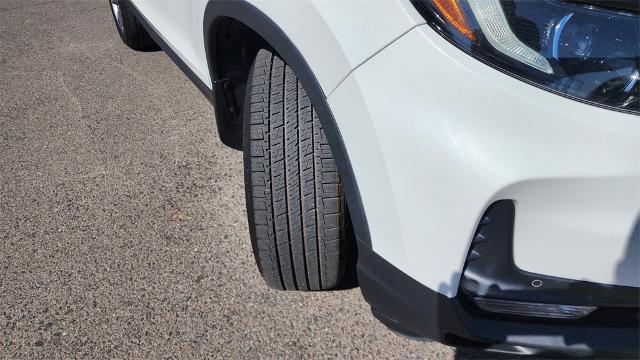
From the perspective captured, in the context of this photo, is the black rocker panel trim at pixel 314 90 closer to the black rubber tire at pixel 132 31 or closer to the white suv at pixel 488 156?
the white suv at pixel 488 156

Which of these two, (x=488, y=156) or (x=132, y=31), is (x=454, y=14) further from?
(x=132, y=31)

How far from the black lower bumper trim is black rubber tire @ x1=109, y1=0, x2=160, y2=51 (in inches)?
121

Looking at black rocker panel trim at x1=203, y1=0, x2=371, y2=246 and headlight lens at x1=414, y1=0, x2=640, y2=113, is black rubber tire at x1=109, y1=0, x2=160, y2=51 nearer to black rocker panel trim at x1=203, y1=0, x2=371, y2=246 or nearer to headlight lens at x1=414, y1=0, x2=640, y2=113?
black rocker panel trim at x1=203, y1=0, x2=371, y2=246

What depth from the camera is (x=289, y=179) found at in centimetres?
182

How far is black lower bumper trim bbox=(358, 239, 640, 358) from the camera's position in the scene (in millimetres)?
1418

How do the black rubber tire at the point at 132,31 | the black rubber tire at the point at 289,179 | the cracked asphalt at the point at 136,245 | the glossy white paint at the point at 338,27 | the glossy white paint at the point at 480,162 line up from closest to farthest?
the glossy white paint at the point at 480,162, the glossy white paint at the point at 338,27, the black rubber tire at the point at 289,179, the cracked asphalt at the point at 136,245, the black rubber tire at the point at 132,31

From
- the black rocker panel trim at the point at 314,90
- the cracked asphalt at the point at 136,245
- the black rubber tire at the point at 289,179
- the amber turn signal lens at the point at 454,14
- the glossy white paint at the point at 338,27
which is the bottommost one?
the cracked asphalt at the point at 136,245

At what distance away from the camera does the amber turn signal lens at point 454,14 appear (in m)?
1.30

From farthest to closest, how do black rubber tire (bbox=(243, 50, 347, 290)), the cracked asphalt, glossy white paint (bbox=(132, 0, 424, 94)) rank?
the cracked asphalt, black rubber tire (bbox=(243, 50, 347, 290)), glossy white paint (bbox=(132, 0, 424, 94))

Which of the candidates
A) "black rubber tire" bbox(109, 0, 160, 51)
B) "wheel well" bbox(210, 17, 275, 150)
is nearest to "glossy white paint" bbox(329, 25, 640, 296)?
"wheel well" bbox(210, 17, 275, 150)

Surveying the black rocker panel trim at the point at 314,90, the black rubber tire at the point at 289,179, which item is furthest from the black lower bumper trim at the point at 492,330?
the black rubber tire at the point at 289,179

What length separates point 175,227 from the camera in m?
2.48

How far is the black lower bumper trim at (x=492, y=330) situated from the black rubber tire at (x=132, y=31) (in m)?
3.07

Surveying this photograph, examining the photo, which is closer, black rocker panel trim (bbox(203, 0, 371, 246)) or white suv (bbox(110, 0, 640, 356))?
white suv (bbox(110, 0, 640, 356))
